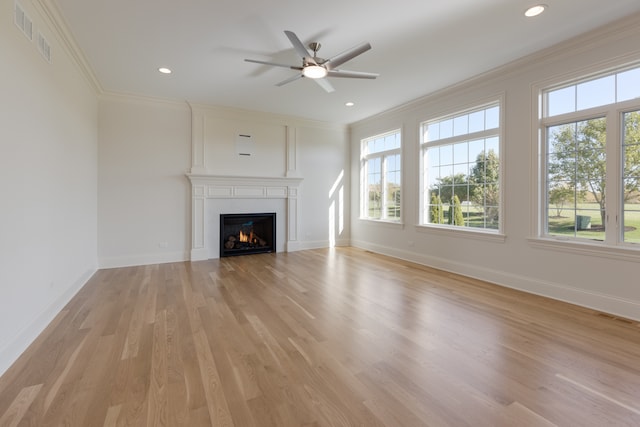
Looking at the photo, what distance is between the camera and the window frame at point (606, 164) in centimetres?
304

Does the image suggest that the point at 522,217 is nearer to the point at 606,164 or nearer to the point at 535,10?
the point at 606,164

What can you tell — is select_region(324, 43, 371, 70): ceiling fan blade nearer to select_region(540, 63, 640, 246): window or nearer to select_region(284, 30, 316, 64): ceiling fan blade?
select_region(284, 30, 316, 64): ceiling fan blade

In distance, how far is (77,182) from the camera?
3.75 metres

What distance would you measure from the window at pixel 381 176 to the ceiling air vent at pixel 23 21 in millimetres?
5231

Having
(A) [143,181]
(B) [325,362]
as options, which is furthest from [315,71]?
(A) [143,181]

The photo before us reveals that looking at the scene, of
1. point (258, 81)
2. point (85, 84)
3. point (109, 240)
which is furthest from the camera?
point (109, 240)

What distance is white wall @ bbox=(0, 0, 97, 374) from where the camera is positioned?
6.93 feet

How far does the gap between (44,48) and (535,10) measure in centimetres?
459

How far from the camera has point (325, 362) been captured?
213cm

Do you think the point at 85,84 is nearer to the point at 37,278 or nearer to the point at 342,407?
the point at 37,278

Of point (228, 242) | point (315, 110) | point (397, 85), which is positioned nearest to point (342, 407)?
point (397, 85)

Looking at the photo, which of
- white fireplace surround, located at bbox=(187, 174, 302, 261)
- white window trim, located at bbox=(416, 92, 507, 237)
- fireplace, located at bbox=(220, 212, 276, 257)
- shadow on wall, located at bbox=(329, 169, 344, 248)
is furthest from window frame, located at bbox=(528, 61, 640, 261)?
fireplace, located at bbox=(220, 212, 276, 257)

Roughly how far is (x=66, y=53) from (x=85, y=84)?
94 cm

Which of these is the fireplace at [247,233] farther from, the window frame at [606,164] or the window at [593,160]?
the window at [593,160]
